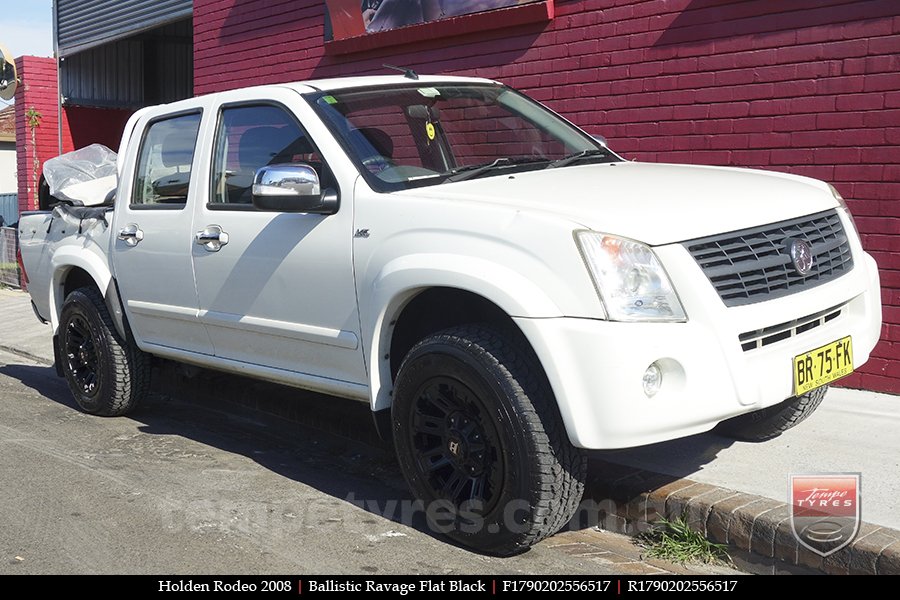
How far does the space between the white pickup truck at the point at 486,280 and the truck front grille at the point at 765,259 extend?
0.01m

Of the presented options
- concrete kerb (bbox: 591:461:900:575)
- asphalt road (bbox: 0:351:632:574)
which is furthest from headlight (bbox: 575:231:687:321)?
asphalt road (bbox: 0:351:632:574)

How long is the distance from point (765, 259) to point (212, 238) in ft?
8.74

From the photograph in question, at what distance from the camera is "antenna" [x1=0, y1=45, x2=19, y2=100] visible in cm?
1825

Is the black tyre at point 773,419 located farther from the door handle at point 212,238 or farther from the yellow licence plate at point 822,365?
the door handle at point 212,238

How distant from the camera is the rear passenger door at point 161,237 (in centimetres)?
542

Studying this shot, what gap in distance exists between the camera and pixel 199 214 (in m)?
5.29

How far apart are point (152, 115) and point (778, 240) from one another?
3.76m

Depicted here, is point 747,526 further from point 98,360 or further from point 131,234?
point 98,360

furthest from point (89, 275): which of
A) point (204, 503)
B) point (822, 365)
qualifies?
point (822, 365)

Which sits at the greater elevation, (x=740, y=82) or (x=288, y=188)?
(x=740, y=82)

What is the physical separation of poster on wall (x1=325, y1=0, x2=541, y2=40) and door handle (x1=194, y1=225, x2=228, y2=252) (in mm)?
4019

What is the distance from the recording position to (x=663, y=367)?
11.7ft
